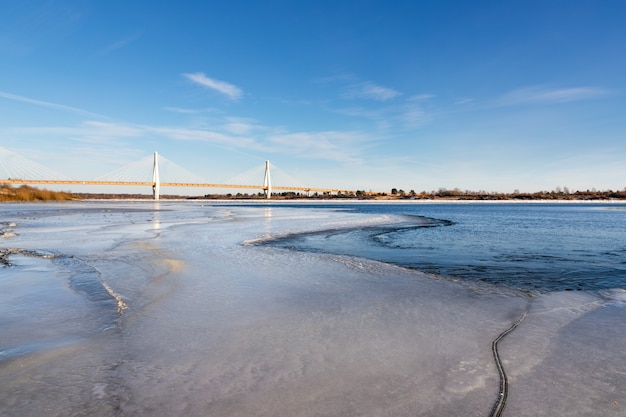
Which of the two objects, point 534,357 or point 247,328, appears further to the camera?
point 247,328

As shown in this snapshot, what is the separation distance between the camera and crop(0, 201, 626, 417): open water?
119 inches

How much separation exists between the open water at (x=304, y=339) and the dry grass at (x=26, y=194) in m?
77.3

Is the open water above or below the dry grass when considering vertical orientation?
below

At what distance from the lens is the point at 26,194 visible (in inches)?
2847

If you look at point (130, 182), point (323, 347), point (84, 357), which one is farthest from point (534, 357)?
point (130, 182)

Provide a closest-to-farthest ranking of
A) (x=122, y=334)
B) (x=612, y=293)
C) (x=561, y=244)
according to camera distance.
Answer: (x=122, y=334), (x=612, y=293), (x=561, y=244)

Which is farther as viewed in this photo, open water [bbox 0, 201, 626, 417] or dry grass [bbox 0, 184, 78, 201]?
dry grass [bbox 0, 184, 78, 201]

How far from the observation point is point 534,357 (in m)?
3.85

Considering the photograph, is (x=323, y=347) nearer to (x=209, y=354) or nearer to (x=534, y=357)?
(x=209, y=354)

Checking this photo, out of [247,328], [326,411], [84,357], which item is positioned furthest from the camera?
[247,328]

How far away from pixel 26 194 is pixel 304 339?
86489 mm

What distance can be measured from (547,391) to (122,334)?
14.0 feet

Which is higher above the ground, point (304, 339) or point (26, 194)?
point (26, 194)

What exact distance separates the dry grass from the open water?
253ft
